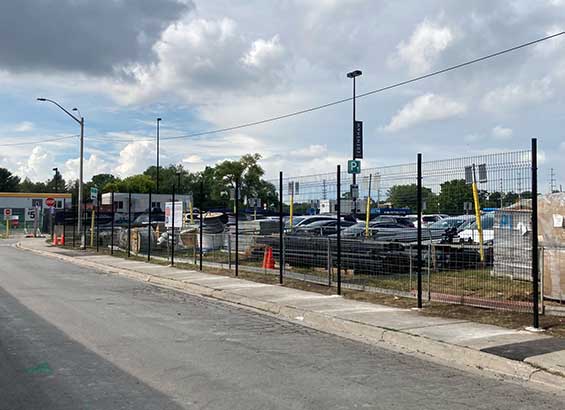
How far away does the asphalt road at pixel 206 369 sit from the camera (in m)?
5.67

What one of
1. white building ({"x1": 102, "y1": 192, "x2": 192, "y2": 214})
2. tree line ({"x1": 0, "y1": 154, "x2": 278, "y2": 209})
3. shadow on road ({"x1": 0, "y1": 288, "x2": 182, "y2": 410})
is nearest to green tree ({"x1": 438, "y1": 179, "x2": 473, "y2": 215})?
shadow on road ({"x1": 0, "y1": 288, "x2": 182, "y2": 410})

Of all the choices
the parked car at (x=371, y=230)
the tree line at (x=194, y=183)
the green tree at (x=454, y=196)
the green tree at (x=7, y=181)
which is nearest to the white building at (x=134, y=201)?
the tree line at (x=194, y=183)

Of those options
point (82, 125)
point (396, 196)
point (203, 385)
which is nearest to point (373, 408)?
point (203, 385)

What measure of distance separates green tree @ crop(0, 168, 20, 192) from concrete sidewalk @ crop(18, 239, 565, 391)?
138248 millimetres

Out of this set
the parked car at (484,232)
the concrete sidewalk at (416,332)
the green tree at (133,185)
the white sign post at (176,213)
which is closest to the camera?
the concrete sidewalk at (416,332)

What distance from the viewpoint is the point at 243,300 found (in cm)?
1282

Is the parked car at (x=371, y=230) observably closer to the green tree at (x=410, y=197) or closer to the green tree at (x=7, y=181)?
the green tree at (x=410, y=197)

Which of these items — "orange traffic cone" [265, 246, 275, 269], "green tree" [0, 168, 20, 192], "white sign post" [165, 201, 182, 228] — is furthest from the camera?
"green tree" [0, 168, 20, 192]

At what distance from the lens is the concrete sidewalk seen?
703 centimetres

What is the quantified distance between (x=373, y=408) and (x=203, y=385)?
1807mm

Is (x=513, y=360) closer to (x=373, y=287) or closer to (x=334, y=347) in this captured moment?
(x=334, y=347)

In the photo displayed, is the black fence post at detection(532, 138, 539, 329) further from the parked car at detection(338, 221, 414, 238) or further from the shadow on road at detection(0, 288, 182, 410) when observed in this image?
the parked car at detection(338, 221, 414, 238)

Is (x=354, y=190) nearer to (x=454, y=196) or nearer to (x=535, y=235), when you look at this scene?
(x=454, y=196)

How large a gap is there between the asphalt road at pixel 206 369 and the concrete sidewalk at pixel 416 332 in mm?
402
